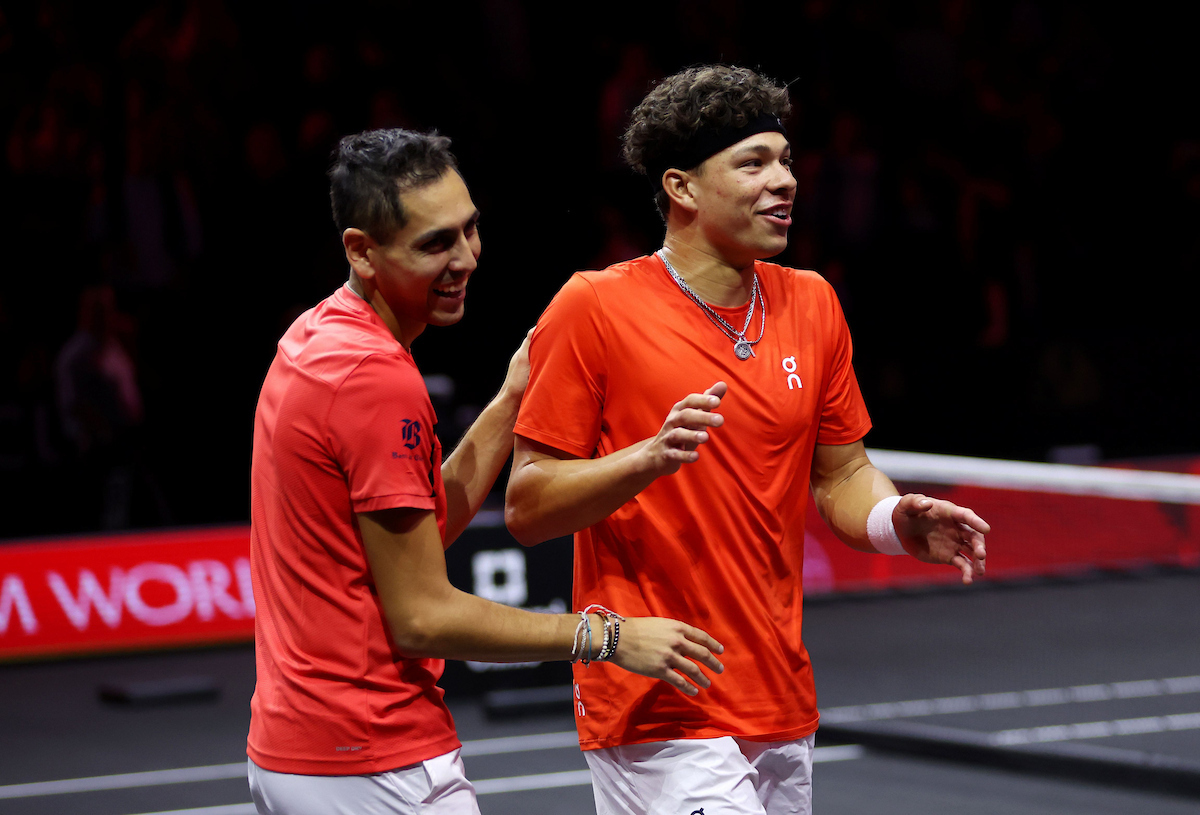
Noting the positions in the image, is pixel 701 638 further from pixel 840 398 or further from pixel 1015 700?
pixel 1015 700

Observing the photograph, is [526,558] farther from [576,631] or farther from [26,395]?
[576,631]

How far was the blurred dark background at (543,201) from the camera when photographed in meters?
9.80

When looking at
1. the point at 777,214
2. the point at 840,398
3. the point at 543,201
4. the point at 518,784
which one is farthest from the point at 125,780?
the point at 543,201

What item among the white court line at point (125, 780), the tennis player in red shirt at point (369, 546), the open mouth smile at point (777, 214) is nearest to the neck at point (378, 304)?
the tennis player in red shirt at point (369, 546)

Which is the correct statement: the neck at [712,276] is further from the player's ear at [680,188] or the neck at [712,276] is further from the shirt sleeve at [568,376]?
the shirt sleeve at [568,376]

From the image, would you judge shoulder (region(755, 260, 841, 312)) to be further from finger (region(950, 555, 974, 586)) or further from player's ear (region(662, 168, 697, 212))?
finger (region(950, 555, 974, 586))

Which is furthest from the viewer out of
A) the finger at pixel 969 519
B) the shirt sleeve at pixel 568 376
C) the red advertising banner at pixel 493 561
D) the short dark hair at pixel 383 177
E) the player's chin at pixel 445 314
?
the red advertising banner at pixel 493 561

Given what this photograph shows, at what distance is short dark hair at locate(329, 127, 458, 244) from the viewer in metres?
2.68

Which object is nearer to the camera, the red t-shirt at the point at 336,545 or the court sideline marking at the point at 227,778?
the red t-shirt at the point at 336,545

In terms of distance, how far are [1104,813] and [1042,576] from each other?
5.13 meters

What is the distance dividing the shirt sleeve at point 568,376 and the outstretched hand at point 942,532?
694 millimetres

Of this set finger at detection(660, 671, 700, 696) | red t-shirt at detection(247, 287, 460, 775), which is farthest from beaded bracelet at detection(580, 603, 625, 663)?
red t-shirt at detection(247, 287, 460, 775)

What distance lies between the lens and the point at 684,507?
318 centimetres

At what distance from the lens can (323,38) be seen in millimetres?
11453
